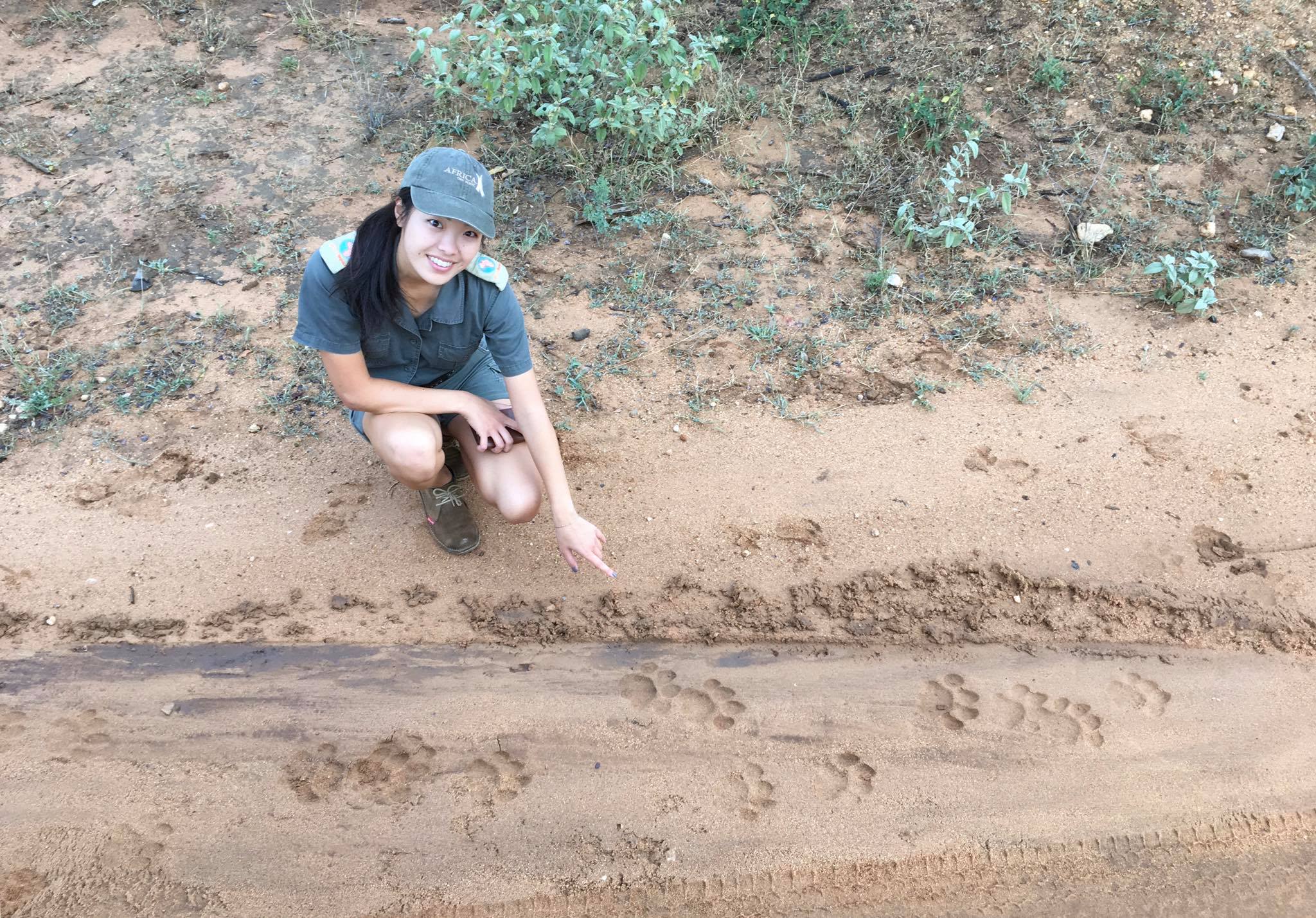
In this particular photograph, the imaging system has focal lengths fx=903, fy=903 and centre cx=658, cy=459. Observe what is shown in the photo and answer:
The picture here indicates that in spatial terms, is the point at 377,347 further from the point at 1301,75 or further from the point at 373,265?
the point at 1301,75

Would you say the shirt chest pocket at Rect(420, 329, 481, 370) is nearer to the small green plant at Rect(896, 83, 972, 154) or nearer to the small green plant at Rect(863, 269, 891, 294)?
the small green plant at Rect(863, 269, 891, 294)

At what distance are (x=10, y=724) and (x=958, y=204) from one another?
3.76 m

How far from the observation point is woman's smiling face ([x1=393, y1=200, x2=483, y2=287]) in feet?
6.66

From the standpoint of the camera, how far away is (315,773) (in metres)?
2.25

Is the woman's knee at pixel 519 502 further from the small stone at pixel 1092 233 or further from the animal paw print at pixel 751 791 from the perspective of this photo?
the small stone at pixel 1092 233

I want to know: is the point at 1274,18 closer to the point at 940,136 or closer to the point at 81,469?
the point at 940,136

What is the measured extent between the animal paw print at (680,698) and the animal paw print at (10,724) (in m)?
1.54

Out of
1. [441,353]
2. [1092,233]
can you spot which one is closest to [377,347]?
[441,353]

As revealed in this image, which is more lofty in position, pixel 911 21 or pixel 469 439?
pixel 911 21

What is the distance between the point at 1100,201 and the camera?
388 cm

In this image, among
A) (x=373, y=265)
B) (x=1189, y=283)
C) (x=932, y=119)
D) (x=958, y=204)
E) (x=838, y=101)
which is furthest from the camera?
(x=838, y=101)

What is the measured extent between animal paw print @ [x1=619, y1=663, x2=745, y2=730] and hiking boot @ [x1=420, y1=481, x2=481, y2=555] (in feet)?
2.10

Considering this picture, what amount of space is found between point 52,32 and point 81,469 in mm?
3161

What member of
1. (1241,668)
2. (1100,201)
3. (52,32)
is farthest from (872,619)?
(52,32)
